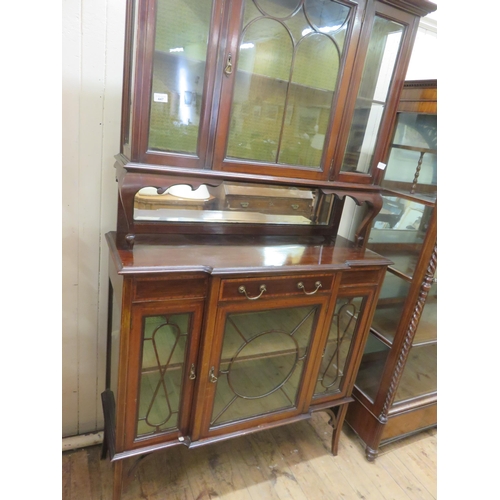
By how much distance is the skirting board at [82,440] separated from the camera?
1522mm

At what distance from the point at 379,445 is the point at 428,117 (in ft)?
5.23

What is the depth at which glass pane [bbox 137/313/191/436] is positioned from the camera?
1.12 m

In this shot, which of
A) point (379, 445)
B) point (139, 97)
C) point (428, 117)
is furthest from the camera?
point (379, 445)

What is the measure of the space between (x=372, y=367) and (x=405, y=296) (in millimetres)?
429

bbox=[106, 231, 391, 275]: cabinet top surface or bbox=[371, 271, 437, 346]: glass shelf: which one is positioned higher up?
bbox=[106, 231, 391, 275]: cabinet top surface

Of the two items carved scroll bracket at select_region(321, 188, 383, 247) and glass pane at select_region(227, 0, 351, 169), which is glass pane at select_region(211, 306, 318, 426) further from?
glass pane at select_region(227, 0, 351, 169)

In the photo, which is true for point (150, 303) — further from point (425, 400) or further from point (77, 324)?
point (425, 400)

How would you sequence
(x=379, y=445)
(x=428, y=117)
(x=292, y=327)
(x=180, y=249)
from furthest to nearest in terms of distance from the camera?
(x=379, y=445) < (x=428, y=117) < (x=292, y=327) < (x=180, y=249)

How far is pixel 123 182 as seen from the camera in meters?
1.03

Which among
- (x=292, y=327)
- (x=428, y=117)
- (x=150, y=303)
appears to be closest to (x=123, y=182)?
(x=150, y=303)

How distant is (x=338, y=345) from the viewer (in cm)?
154

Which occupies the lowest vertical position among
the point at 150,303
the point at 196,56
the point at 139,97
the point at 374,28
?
the point at 150,303

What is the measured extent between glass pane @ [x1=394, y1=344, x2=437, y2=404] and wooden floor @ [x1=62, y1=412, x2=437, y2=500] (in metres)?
0.29

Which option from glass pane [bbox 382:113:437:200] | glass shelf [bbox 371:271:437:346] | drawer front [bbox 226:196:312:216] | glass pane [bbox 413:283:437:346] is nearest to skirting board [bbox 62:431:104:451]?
drawer front [bbox 226:196:312:216]
